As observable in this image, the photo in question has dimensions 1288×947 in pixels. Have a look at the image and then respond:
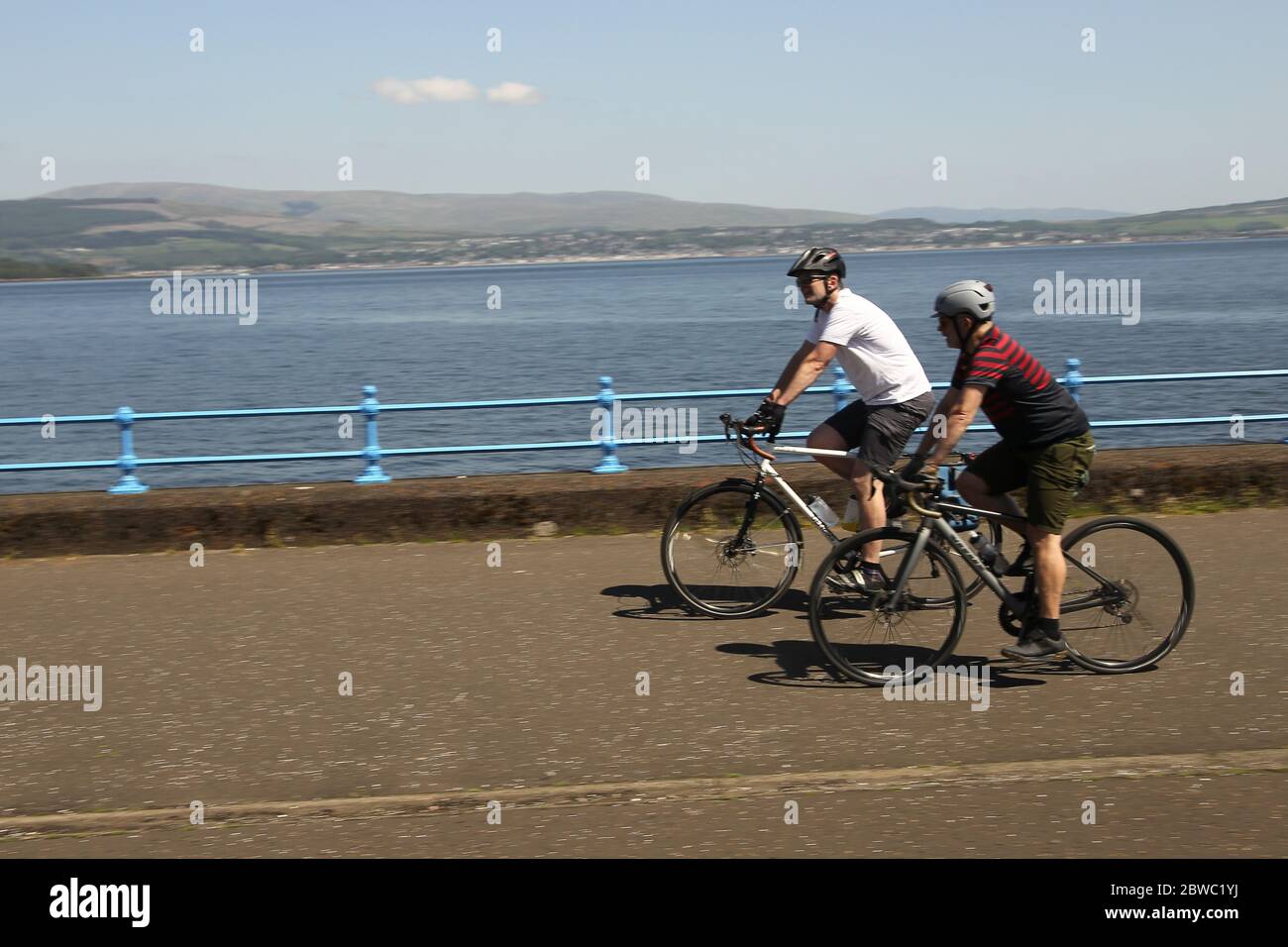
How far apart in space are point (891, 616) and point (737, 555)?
135 cm

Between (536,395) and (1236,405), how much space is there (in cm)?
2082

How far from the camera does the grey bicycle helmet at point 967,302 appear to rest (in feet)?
19.4

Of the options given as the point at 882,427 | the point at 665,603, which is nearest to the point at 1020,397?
the point at 882,427

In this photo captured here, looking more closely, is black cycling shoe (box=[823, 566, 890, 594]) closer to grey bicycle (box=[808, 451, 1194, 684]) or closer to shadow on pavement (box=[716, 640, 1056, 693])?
grey bicycle (box=[808, 451, 1194, 684])

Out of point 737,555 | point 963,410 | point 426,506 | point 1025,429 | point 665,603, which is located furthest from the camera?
point 426,506

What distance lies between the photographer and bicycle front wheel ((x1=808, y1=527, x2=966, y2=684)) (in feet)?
20.2

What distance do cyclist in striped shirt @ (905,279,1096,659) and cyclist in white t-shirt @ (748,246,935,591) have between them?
0.99m

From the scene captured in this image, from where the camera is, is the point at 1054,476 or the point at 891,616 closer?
the point at 1054,476

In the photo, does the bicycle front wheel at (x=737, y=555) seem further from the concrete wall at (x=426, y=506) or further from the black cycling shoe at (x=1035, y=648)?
the concrete wall at (x=426, y=506)

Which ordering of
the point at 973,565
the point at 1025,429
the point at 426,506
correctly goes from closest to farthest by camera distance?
1. the point at 1025,429
2. the point at 973,565
3. the point at 426,506

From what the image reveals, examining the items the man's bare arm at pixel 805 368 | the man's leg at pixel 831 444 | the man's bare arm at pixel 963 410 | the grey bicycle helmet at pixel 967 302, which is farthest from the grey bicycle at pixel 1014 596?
the man's bare arm at pixel 805 368

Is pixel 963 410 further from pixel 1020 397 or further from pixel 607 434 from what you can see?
pixel 607 434

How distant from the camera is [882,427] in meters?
7.25
